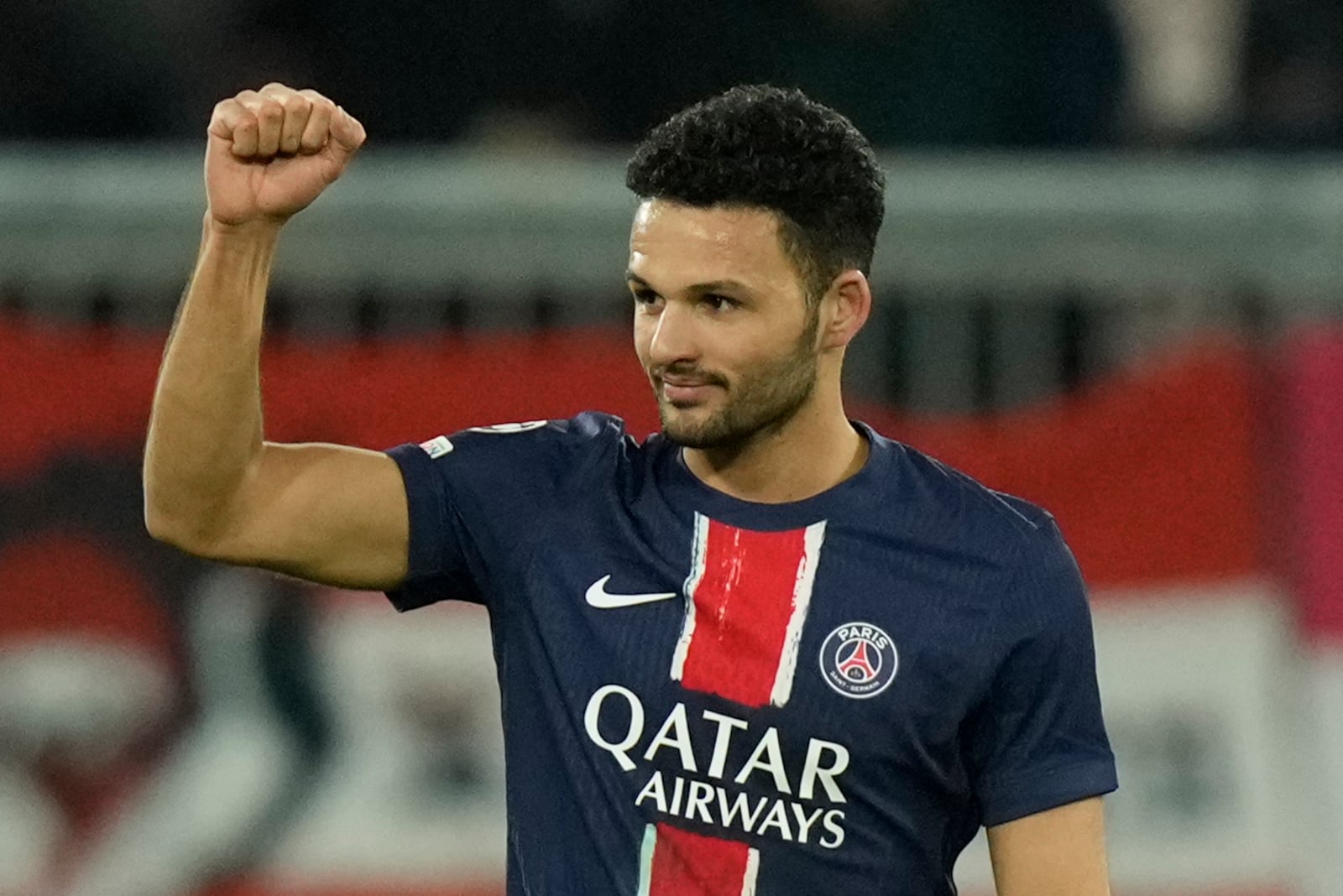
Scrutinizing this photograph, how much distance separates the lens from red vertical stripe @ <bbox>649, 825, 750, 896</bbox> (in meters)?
3.67

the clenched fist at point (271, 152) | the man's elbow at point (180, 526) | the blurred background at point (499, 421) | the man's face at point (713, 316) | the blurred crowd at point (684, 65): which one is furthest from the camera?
the blurred crowd at point (684, 65)

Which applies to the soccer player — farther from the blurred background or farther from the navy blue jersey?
the blurred background

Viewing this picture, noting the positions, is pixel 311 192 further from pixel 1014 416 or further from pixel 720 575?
pixel 1014 416

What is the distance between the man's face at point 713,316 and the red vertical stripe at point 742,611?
0.18m

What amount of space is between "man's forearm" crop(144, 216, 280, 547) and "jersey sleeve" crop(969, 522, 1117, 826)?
121cm

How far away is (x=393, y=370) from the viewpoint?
6.37 metres

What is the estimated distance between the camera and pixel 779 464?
389cm

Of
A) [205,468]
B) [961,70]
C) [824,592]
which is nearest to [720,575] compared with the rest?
[824,592]

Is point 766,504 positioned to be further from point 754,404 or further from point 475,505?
point 475,505

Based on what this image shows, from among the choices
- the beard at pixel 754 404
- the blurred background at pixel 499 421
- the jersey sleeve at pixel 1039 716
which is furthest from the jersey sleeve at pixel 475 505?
the blurred background at pixel 499 421

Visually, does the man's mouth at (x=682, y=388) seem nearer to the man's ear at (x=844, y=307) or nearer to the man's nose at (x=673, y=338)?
the man's nose at (x=673, y=338)

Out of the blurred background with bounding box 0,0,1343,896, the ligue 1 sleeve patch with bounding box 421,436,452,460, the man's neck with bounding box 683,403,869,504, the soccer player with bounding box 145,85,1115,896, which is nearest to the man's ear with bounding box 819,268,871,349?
the soccer player with bounding box 145,85,1115,896

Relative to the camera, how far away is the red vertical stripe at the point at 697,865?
3670 millimetres

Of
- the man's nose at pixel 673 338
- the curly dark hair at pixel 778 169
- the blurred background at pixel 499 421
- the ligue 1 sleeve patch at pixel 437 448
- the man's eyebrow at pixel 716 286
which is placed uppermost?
the curly dark hair at pixel 778 169
